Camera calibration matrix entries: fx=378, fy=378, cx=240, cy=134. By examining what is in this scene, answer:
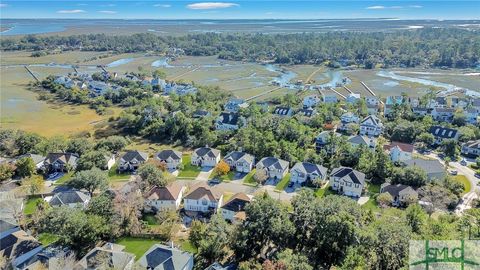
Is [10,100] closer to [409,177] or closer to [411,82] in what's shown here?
[409,177]

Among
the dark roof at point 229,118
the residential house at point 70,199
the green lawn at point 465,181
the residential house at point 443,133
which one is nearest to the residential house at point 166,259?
the residential house at point 70,199

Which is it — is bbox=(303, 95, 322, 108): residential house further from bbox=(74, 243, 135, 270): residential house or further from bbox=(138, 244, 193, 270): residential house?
bbox=(74, 243, 135, 270): residential house

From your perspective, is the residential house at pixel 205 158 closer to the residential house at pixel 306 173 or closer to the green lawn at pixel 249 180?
the green lawn at pixel 249 180

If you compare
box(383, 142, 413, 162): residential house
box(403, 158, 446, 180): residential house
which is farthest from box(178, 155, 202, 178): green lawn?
box(403, 158, 446, 180): residential house

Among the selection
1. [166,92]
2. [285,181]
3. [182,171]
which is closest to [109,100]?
[166,92]

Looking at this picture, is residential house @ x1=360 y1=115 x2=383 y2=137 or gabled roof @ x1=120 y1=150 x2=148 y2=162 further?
residential house @ x1=360 y1=115 x2=383 y2=137

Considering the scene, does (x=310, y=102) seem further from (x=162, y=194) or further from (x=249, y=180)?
(x=162, y=194)
